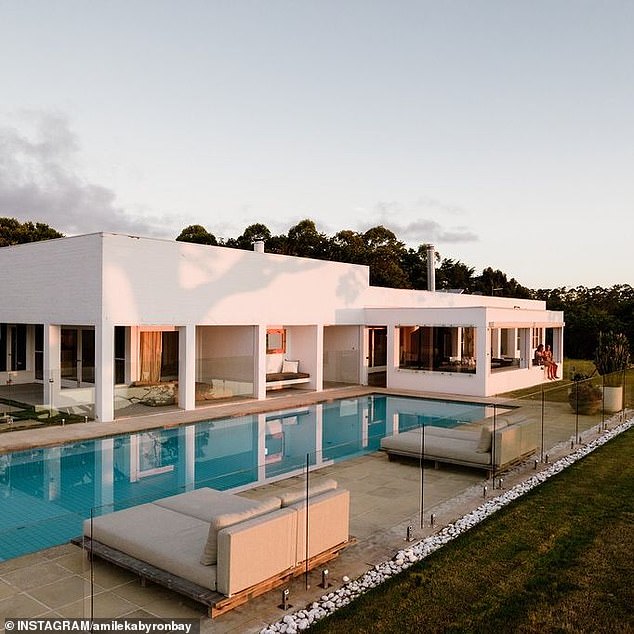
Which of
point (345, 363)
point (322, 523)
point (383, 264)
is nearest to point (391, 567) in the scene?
point (322, 523)

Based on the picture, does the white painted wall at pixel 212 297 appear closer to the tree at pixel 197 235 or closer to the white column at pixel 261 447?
the white column at pixel 261 447

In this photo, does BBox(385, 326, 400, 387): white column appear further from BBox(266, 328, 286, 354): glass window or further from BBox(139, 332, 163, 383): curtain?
BBox(139, 332, 163, 383): curtain

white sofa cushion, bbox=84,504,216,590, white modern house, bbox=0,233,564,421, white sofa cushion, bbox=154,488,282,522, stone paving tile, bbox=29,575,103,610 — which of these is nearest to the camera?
stone paving tile, bbox=29,575,103,610

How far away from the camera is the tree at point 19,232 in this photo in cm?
4081

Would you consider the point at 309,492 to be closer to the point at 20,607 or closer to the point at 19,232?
the point at 20,607

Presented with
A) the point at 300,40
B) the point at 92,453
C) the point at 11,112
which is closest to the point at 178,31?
the point at 300,40

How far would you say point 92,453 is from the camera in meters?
11.5

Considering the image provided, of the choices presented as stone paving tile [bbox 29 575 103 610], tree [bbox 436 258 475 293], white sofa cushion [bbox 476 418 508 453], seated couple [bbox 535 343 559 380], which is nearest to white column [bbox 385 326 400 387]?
seated couple [bbox 535 343 559 380]

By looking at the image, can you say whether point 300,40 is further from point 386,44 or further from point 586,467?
point 586,467

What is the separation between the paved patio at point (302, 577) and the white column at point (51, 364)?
977cm

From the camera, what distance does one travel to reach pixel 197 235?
49.0 meters

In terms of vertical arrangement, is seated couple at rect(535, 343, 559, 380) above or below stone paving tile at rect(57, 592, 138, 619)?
above

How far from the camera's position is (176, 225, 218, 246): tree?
48.7 meters

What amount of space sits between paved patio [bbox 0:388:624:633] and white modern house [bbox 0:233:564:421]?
26.6 feet
